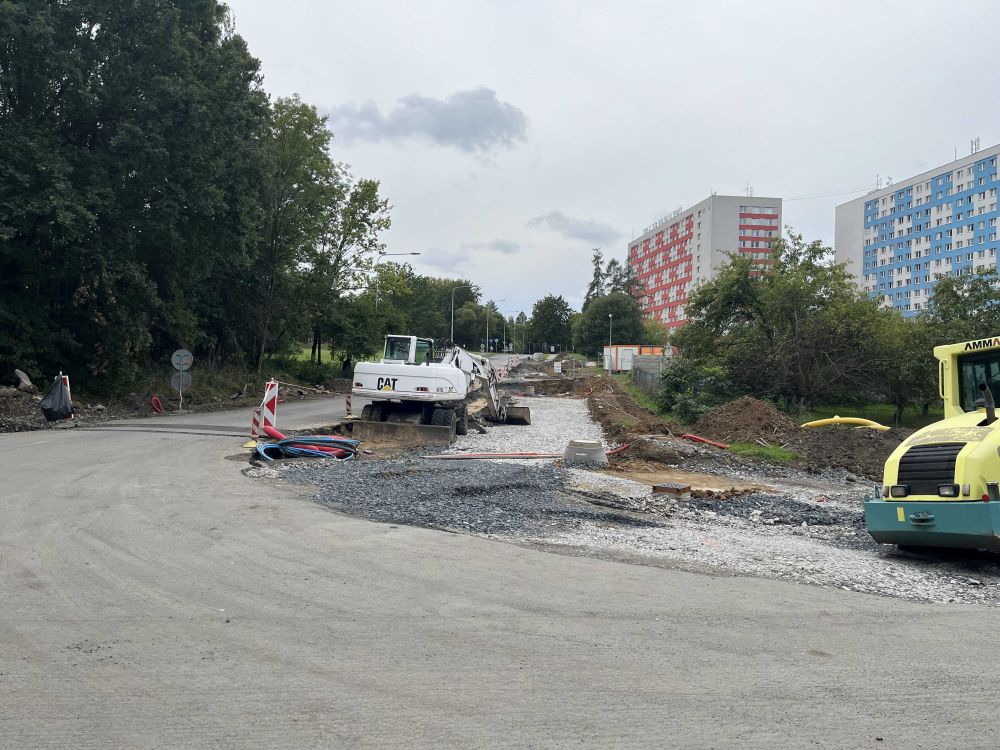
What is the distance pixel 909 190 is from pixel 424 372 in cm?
9766

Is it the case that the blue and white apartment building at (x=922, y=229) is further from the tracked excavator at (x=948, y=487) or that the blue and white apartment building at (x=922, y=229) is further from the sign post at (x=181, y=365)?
the tracked excavator at (x=948, y=487)

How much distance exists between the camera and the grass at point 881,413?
31078 mm

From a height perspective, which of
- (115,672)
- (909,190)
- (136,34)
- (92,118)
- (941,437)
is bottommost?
(115,672)

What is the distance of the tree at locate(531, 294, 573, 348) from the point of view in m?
134

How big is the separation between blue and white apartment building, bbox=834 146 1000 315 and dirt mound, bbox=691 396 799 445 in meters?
67.2

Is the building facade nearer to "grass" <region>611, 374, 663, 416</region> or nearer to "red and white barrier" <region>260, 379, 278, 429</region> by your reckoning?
"grass" <region>611, 374, 663, 416</region>

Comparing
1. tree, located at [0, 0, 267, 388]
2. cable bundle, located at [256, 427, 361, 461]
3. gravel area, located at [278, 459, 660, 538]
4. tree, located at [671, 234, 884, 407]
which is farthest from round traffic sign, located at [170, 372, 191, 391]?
tree, located at [671, 234, 884, 407]

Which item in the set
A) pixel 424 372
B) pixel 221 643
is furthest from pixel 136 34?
pixel 221 643

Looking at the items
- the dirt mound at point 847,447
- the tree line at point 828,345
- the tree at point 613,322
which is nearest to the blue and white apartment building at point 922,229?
the tree at point 613,322

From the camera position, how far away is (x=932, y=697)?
423cm

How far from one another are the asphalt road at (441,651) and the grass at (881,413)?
2616cm

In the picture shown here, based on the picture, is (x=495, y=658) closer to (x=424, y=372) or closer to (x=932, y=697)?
Answer: (x=932, y=697)

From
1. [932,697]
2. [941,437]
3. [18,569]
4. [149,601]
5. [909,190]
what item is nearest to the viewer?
[932,697]

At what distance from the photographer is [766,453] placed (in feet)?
56.2
